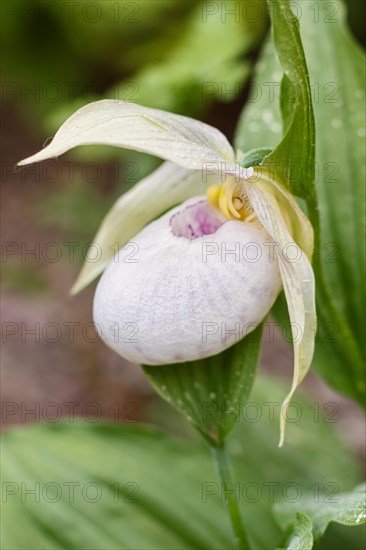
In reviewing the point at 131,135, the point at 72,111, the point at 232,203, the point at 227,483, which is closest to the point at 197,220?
the point at 232,203

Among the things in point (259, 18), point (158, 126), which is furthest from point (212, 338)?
point (259, 18)

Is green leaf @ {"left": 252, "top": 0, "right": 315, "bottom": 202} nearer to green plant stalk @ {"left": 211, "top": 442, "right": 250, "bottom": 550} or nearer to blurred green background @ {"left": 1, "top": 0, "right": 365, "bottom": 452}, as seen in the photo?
green plant stalk @ {"left": 211, "top": 442, "right": 250, "bottom": 550}

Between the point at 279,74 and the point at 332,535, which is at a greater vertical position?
the point at 279,74

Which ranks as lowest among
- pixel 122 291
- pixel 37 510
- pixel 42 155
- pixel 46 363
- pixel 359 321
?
pixel 46 363

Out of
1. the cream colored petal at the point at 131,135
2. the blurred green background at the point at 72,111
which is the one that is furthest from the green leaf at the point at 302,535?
the blurred green background at the point at 72,111

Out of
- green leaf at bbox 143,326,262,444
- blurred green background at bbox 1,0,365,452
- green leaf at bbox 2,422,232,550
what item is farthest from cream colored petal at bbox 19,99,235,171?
blurred green background at bbox 1,0,365,452

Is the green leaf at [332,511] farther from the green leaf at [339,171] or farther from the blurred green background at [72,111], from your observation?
the blurred green background at [72,111]

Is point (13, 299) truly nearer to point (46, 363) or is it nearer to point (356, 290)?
point (46, 363)

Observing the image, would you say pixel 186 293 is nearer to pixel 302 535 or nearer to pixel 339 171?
pixel 302 535
